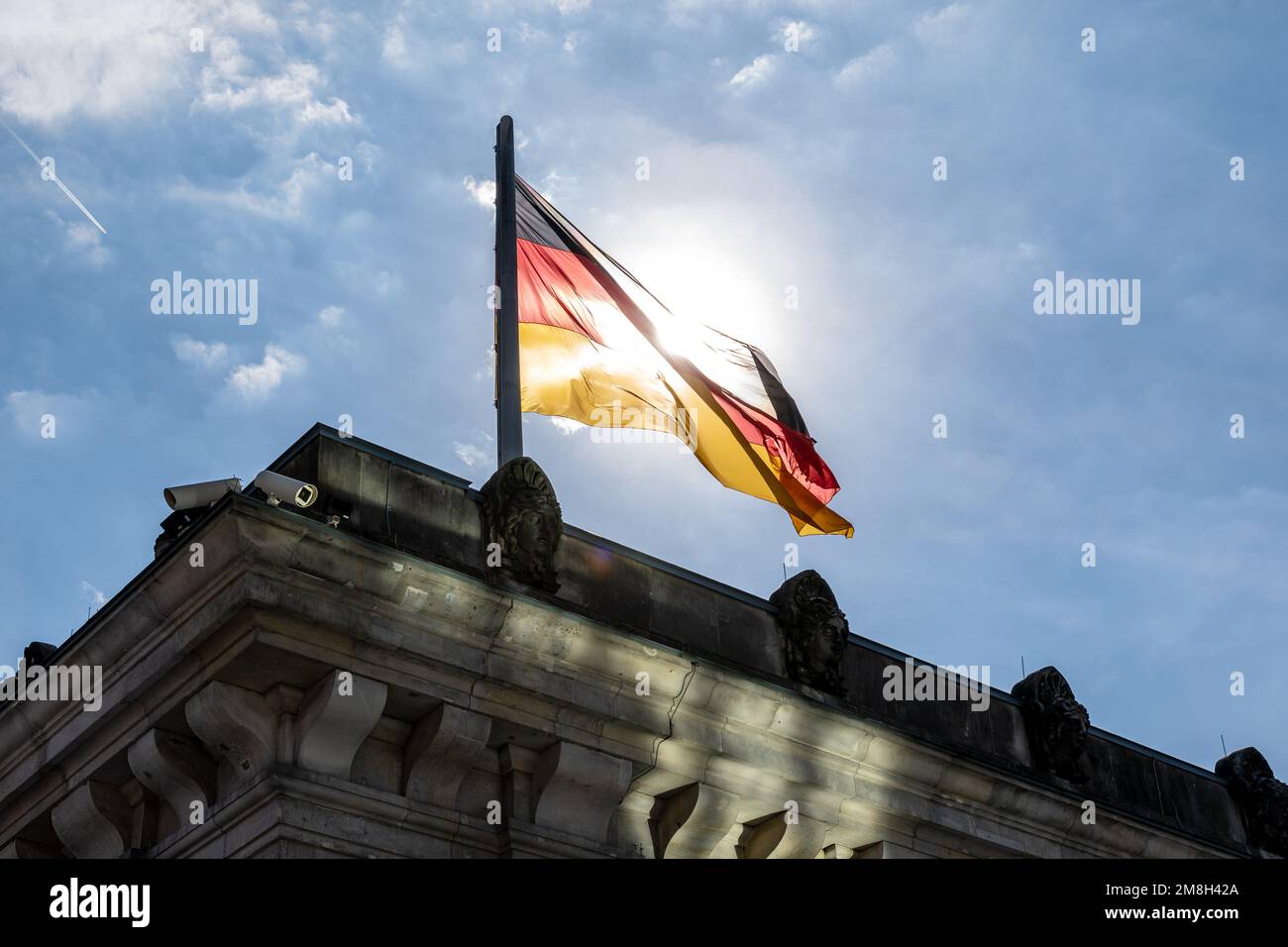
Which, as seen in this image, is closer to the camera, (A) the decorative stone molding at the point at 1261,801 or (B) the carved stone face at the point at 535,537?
(B) the carved stone face at the point at 535,537

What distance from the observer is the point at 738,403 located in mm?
23734

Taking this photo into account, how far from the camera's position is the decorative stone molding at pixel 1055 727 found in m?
22.8

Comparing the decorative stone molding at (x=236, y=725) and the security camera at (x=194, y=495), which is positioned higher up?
the security camera at (x=194, y=495)

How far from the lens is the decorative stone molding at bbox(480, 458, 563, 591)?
60.6 feet

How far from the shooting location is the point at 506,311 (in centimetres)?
2159

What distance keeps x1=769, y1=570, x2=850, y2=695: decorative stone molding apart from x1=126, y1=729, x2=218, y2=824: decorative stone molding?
6.57 metres

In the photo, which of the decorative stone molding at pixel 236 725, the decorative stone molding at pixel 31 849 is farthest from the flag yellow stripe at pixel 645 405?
the decorative stone molding at pixel 31 849

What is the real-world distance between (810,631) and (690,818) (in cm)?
278

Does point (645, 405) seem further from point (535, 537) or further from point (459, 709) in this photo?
point (459, 709)

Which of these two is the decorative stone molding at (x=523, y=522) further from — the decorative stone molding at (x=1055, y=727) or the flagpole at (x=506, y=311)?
the decorative stone molding at (x=1055, y=727)

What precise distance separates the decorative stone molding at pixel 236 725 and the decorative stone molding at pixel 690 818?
4.47m
